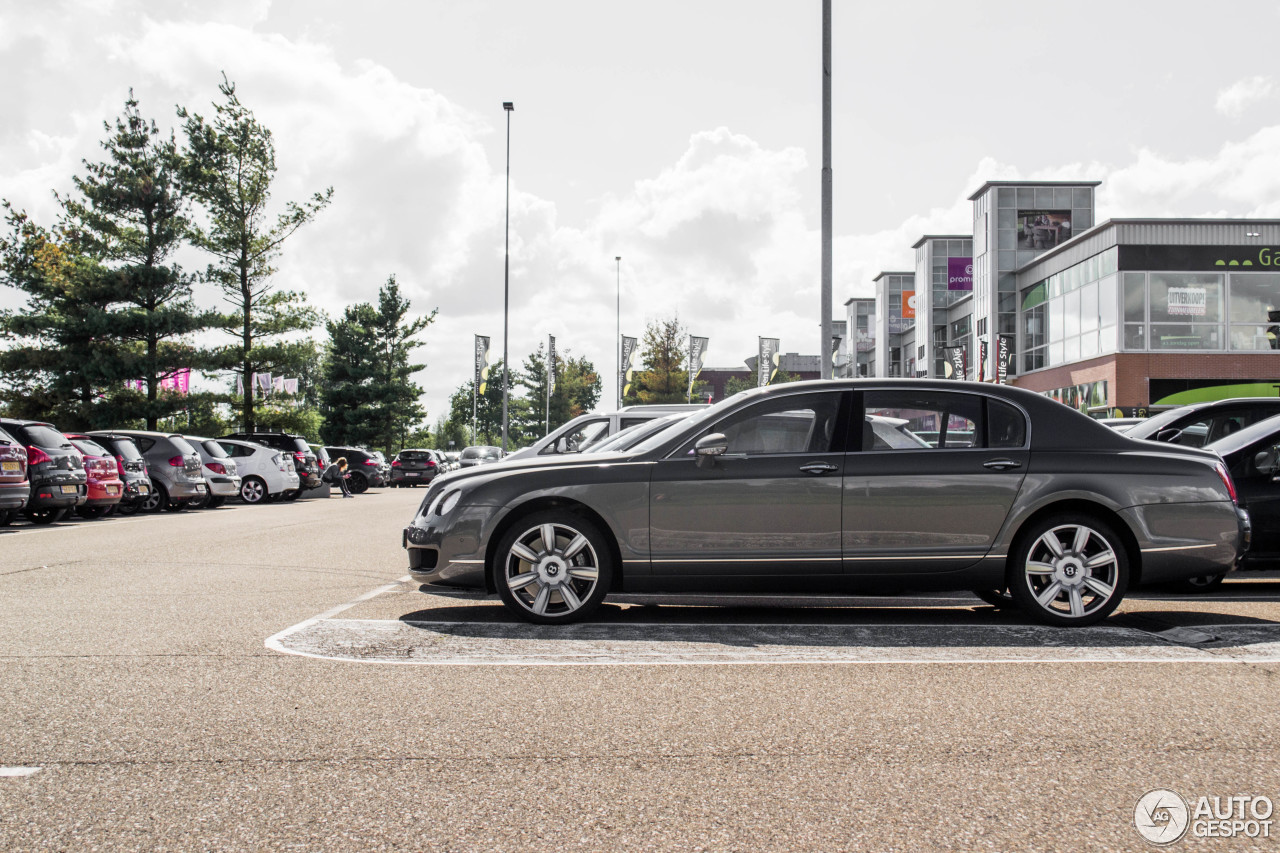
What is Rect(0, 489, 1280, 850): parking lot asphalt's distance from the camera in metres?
3.14

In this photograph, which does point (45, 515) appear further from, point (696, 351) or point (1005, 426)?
point (696, 351)

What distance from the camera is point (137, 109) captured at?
37875 mm

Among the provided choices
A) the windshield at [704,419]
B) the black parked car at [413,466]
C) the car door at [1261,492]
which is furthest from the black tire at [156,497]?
the black parked car at [413,466]

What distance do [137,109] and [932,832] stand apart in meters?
41.4

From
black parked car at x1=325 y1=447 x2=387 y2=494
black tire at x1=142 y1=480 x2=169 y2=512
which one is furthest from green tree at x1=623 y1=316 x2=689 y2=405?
black tire at x1=142 y1=480 x2=169 y2=512

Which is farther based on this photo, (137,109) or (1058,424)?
(137,109)

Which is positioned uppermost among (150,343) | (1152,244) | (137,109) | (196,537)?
(137,109)

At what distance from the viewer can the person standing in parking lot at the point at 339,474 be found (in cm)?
3128

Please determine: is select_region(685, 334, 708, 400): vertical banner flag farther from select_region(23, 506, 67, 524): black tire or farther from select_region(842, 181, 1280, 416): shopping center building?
select_region(23, 506, 67, 524): black tire

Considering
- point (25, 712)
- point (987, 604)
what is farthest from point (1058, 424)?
point (25, 712)

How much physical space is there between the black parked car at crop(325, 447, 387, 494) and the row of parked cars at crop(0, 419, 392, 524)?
9.80 feet

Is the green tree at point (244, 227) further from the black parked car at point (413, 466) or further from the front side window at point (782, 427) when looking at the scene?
the front side window at point (782, 427)

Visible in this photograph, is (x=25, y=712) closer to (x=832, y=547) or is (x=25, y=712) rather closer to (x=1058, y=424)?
(x=832, y=547)

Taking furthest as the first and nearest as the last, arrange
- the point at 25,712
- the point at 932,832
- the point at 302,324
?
the point at 302,324 → the point at 25,712 → the point at 932,832
